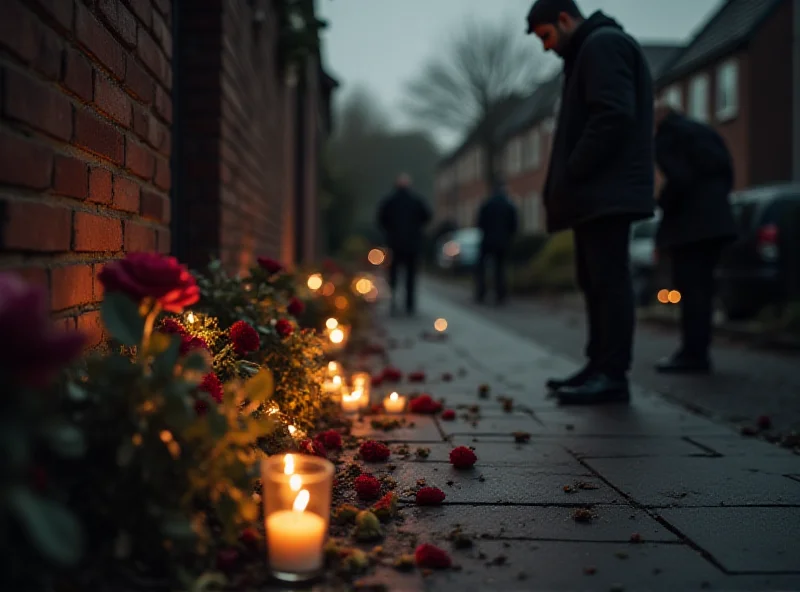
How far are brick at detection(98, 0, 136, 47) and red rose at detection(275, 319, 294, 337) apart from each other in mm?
1092

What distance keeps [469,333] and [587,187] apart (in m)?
4.56

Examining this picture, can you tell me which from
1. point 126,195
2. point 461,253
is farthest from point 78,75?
point 461,253

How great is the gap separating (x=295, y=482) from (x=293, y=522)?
82mm

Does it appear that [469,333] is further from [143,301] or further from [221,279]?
[143,301]

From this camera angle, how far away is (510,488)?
2.66 m

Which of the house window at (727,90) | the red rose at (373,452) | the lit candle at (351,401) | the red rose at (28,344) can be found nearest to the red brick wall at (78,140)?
the red rose at (28,344)

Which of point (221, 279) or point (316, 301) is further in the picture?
point (316, 301)

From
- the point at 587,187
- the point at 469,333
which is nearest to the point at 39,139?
the point at 587,187

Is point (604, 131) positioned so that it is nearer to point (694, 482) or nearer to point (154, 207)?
point (694, 482)

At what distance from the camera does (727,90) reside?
2047 cm

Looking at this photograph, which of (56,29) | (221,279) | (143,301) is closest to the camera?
(143,301)

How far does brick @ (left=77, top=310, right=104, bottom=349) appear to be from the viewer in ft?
7.08

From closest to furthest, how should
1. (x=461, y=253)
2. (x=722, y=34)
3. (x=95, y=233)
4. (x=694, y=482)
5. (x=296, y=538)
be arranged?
(x=296, y=538), (x=95, y=233), (x=694, y=482), (x=722, y=34), (x=461, y=253)

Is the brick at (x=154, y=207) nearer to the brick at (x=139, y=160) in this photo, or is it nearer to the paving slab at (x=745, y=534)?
the brick at (x=139, y=160)
